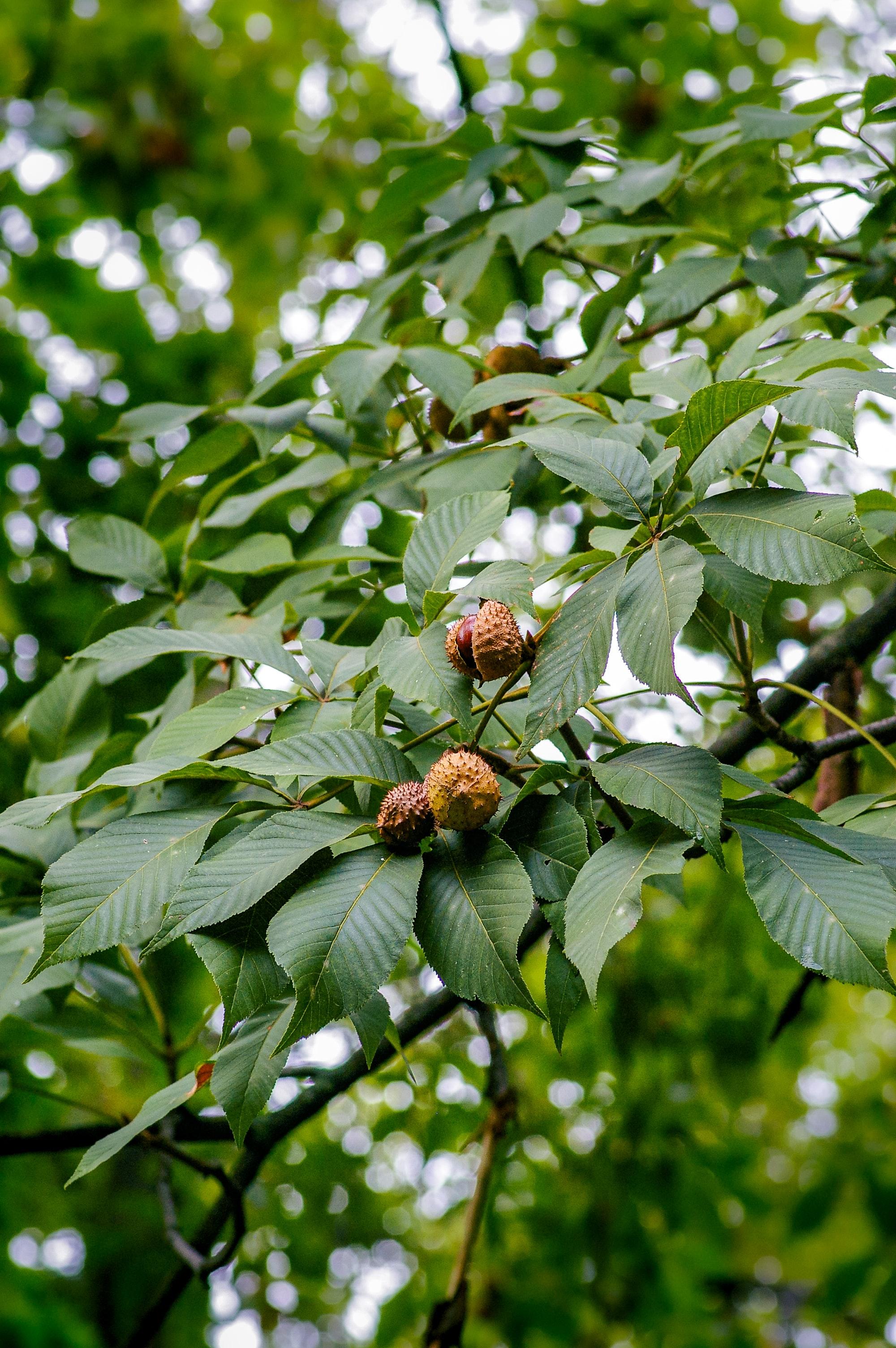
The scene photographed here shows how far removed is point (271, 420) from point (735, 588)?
604mm

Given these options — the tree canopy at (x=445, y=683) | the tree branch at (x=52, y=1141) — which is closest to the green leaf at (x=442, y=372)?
the tree canopy at (x=445, y=683)

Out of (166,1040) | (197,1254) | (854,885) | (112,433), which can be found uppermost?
(112,433)

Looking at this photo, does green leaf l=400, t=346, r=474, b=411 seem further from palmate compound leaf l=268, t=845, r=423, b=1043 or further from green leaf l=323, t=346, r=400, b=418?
palmate compound leaf l=268, t=845, r=423, b=1043

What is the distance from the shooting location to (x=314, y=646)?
0.87 m

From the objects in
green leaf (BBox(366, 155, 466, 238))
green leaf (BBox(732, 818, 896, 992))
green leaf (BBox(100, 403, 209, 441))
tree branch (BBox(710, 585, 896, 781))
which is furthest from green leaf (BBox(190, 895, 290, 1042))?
green leaf (BBox(366, 155, 466, 238))

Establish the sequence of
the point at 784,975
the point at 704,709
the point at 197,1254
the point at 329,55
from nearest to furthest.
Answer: the point at 197,1254, the point at 704,709, the point at 784,975, the point at 329,55

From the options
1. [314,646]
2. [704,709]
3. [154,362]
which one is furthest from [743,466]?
[154,362]

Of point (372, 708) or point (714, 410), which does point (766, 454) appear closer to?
point (714, 410)

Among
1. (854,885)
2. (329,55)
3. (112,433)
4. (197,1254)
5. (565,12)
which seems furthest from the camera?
(329,55)

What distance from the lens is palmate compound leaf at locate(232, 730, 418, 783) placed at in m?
0.68

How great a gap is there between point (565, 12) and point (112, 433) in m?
2.05

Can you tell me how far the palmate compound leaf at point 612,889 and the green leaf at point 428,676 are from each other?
0.41 ft

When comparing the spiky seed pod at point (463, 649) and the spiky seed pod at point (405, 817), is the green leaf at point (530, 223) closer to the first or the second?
the spiky seed pod at point (463, 649)

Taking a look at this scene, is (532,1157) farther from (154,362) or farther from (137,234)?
(137,234)
